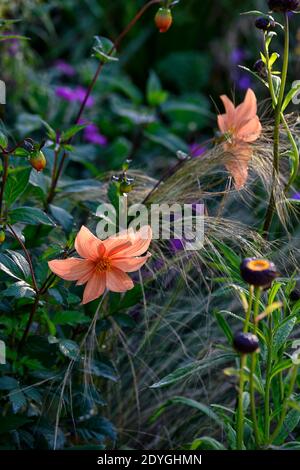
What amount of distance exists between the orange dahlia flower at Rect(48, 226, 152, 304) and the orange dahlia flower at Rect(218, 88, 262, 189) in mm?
227

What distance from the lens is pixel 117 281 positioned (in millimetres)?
1104

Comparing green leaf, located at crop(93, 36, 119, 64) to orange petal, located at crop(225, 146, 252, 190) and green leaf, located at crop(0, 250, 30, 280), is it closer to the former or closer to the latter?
orange petal, located at crop(225, 146, 252, 190)

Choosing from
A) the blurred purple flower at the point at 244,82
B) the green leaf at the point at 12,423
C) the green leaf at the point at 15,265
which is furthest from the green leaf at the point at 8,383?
the blurred purple flower at the point at 244,82

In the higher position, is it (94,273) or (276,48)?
(94,273)

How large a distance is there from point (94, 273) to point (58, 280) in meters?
0.11

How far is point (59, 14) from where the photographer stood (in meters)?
3.51

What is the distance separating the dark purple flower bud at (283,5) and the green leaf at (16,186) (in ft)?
1.43

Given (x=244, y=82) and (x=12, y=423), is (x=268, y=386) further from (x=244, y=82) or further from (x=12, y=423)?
(x=244, y=82)

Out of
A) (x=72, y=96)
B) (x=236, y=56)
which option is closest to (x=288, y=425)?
(x=72, y=96)

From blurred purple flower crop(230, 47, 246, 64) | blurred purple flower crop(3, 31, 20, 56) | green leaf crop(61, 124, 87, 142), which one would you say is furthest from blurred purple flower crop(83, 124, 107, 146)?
green leaf crop(61, 124, 87, 142)

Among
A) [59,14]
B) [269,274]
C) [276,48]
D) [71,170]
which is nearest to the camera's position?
[269,274]

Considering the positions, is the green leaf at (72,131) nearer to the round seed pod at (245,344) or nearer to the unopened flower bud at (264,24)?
the unopened flower bud at (264,24)
